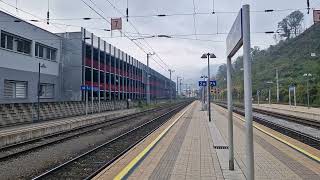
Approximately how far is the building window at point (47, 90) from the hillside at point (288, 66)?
1358 inches

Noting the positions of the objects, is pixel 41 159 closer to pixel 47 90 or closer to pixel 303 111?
pixel 47 90

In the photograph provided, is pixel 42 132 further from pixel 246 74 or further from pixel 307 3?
pixel 246 74

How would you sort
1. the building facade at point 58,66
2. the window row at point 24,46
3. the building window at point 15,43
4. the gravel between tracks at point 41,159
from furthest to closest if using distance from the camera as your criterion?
the building facade at point 58,66 → the window row at point 24,46 → the building window at point 15,43 → the gravel between tracks at point 41,159

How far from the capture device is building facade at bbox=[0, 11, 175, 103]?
102ft

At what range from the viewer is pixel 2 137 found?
1559cm

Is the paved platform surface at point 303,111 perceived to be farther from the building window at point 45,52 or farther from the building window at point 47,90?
the building window at point 45,52

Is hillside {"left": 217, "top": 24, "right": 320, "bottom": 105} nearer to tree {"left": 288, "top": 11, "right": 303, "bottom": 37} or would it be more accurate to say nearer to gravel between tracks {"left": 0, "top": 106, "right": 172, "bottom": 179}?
tree {"left": 288, "top": 11, "right": 303, "bottom": 37}

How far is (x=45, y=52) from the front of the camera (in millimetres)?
39188

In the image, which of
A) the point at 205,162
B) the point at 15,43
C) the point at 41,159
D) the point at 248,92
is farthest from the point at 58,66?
the point at 248,92

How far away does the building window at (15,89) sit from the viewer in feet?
100

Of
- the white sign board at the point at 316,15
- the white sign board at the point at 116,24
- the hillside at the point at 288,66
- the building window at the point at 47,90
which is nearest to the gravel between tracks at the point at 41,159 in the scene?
the white sign board at the point at 116,24

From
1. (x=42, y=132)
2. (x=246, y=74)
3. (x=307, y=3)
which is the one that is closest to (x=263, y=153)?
(x=246, y=74)

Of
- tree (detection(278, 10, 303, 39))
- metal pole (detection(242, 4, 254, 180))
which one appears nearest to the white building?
metal pole (detection(242, 4, 254, 180))

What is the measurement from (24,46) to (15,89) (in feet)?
15.1
